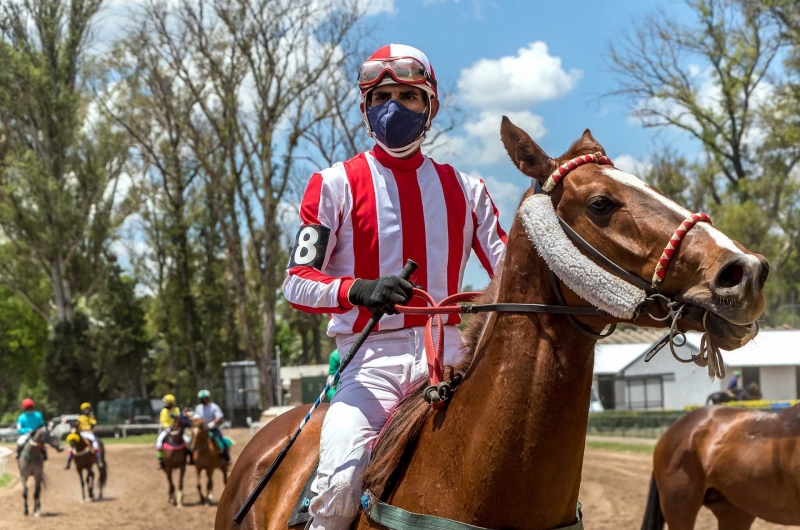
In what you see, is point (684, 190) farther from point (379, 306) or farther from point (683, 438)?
point (379, 306)

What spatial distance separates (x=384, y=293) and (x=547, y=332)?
0.52 meters

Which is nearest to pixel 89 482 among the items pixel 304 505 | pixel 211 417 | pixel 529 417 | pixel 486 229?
pixel 211 417

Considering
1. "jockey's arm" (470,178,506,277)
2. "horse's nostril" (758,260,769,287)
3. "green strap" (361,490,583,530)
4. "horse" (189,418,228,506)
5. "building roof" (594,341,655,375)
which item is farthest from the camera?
"building roof" (594,341,655,375)

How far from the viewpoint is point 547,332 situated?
96.3 inches

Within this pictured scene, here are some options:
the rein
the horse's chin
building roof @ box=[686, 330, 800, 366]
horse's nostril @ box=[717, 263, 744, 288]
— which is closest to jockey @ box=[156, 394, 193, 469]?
the rein

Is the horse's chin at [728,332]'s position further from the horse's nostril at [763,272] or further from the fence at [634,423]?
the fence at [634,423]

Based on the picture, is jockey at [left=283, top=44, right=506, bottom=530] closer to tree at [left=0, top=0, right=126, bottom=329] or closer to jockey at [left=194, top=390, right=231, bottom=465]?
jockey at [left=194, top=390, right=231, bottom=465]

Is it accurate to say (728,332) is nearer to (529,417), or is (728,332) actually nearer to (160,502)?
(529,417)

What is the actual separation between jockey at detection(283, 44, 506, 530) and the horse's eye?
1.72 ft

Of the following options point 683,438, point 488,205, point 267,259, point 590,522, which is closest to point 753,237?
point 267,259

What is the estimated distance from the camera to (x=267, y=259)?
28.2 meters

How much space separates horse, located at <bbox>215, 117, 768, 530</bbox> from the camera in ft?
7.07

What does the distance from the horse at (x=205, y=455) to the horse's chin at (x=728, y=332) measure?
15504 mm

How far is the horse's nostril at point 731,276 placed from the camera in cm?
206
